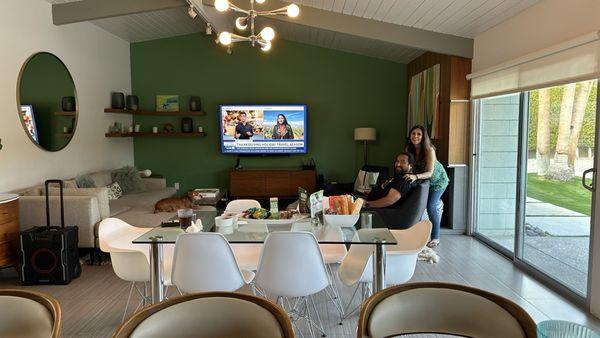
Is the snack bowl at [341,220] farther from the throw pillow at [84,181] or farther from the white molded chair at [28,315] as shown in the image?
the throw pillow at [84,181]

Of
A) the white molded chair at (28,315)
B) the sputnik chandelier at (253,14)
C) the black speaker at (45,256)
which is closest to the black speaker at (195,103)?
the sputnik chandelier at (253,14)

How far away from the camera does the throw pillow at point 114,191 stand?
18.2 ft

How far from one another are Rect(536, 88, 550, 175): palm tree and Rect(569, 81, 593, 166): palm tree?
0.32m

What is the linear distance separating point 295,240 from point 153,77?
230 inches

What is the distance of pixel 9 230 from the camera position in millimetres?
3582

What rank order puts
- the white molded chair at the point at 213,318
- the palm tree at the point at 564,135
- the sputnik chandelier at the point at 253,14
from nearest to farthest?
1. the white molded chair at the point at 213,318
2. the sputnik chandelier at the point at 253,14
3. the palm tree at the point at 564,135

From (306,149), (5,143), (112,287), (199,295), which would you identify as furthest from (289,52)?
(199,295)

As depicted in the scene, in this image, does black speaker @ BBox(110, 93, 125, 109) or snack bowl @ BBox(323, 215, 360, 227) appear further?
black speaker @ BBox(110, 93, 125, 109)

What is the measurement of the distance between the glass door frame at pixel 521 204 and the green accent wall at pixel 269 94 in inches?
89.3

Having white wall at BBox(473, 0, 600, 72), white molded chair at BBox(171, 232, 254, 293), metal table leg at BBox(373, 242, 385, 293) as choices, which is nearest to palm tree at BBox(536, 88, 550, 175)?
white wall at BBox(473, 0, 600, 72)

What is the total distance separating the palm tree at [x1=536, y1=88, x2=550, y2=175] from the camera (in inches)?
147

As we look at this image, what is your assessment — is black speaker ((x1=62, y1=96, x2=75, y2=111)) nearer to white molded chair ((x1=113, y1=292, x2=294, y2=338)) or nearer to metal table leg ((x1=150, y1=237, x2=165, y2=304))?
metal table leg ((x1=150, y1=237, x2=165, y2=304))

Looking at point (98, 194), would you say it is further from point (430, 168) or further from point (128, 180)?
point (430, 168)

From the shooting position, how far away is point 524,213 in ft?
13.5
